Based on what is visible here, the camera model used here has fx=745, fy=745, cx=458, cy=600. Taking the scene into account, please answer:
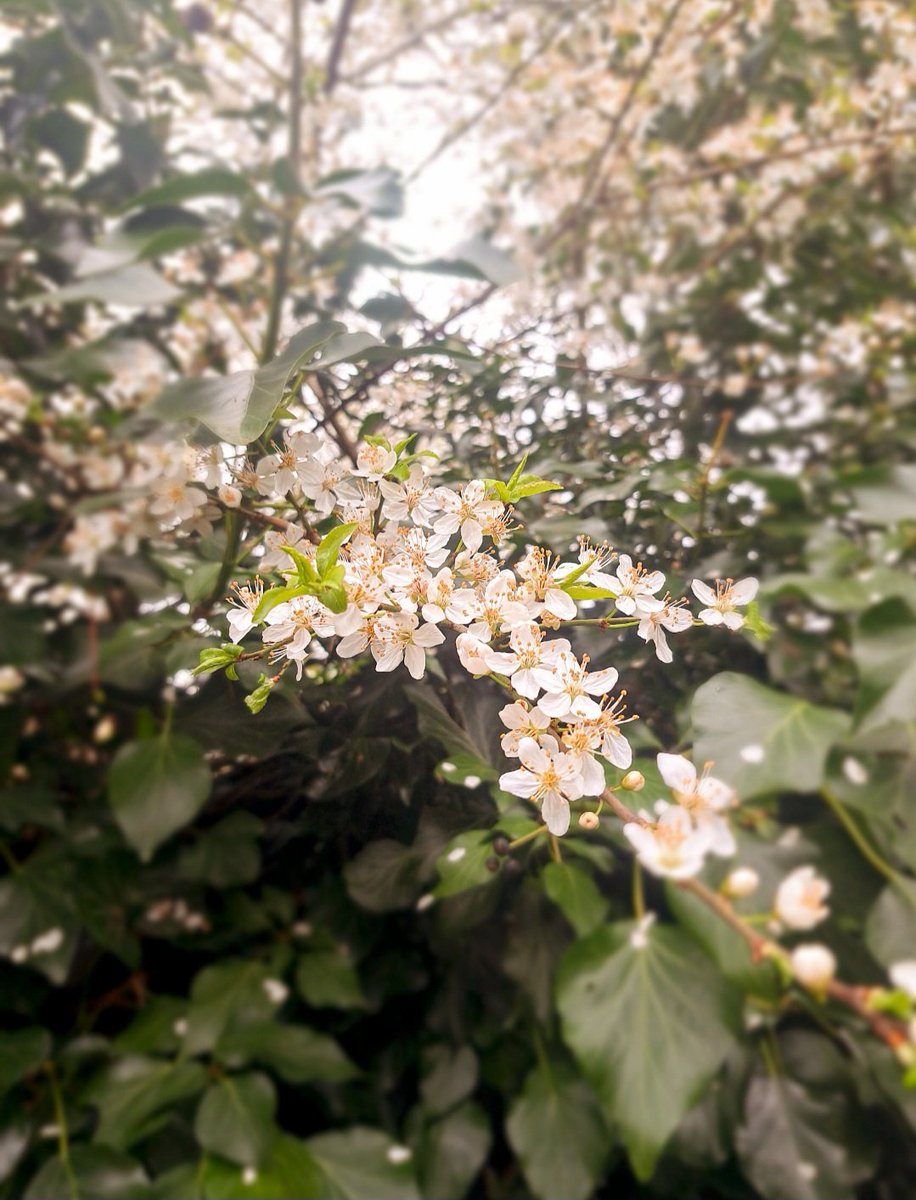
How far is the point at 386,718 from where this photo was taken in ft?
1.11

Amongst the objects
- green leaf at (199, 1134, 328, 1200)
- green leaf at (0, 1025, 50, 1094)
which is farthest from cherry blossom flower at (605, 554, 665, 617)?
green leaf at (0, 1025, 50, 1094)

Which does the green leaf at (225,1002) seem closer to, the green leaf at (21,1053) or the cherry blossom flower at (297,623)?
the green leaf at (21,1053)

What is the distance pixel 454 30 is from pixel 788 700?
1312 millimetres

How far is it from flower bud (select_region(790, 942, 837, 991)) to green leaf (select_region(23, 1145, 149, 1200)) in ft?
1.64

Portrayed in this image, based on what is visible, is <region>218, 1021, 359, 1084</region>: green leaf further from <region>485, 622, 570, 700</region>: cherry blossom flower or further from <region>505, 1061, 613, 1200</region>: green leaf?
<region>485, 622, 570, 700</region>: cherry blossom flower

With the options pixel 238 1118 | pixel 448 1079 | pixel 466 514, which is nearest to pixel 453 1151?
pixel 448 1079

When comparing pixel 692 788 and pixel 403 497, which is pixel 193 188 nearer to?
pixel 403 497

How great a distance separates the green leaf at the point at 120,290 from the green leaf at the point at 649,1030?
54 cm

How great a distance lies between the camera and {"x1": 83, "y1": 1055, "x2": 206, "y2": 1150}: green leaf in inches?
19.7

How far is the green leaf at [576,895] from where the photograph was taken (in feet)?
1.19

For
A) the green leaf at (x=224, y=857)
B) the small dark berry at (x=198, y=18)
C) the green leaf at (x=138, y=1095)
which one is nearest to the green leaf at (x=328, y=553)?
the green leaf at (x=224, y=857)

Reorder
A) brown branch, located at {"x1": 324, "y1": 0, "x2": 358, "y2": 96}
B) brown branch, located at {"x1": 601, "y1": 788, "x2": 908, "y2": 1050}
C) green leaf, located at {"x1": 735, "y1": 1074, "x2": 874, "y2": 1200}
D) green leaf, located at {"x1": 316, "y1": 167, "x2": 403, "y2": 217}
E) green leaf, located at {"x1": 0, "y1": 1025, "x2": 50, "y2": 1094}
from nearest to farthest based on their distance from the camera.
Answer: brown branch, located at {"x1": 601, "y1": 788, "x2": 908, "y2": 1050}
green leaf, located at {"x1": 735, "y1": 1074, "x2": 874, "y2": 1200}
green leaf, located at {"x1": 0, "y1": 1025, "x2": 50, "y2": 1094}
green leaf, located at {"x1": 316, "y1": 167, "x2": 403, "y2": 217}
brown branch, located at {"x1": 324, "y1": 0, "x2": 358, "y2": 96}

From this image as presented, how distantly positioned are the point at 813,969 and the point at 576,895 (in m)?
0.20

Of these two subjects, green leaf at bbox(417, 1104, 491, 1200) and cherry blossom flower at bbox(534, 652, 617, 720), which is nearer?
cherry blossom flower at bbox(534, 652, 617, 720)
